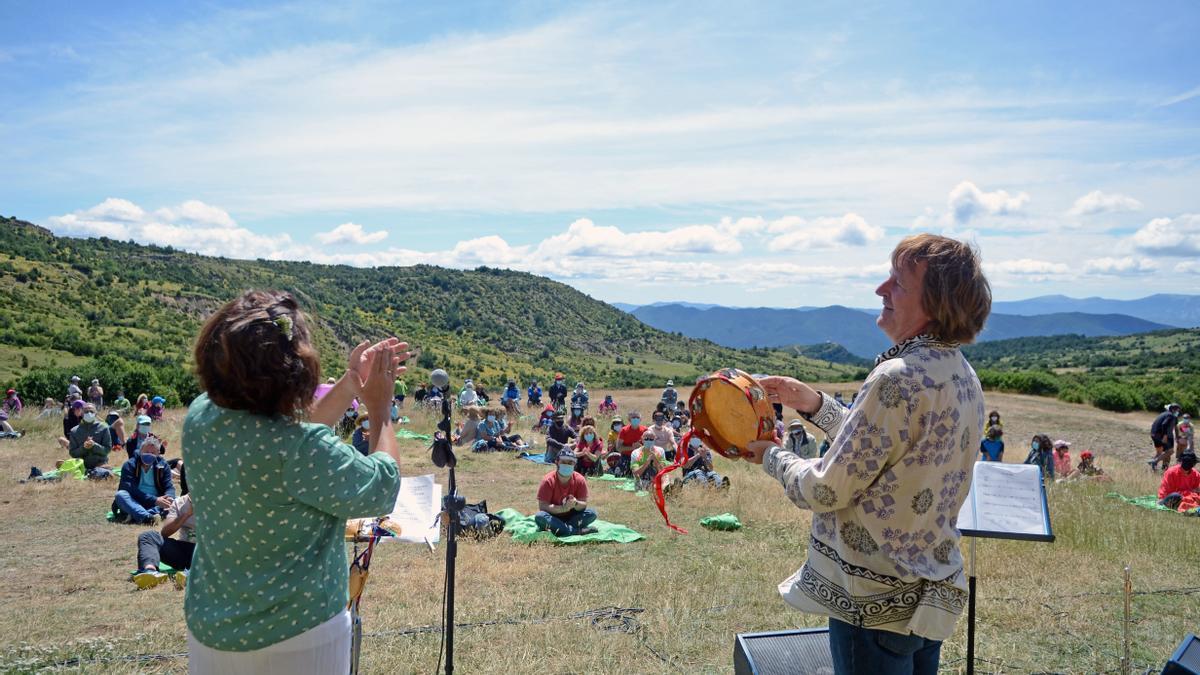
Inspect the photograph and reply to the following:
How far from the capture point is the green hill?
37625mm

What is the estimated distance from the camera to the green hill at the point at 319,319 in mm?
37625

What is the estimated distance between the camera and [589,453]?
15.0m

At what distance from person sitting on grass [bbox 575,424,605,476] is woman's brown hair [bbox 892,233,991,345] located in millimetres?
12621

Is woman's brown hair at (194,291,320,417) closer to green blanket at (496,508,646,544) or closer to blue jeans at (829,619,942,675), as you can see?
blue jeans at (829,619,942,675)

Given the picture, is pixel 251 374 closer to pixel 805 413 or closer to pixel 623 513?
pixel 805 413

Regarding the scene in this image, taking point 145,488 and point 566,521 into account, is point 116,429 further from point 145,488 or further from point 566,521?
point 566,521

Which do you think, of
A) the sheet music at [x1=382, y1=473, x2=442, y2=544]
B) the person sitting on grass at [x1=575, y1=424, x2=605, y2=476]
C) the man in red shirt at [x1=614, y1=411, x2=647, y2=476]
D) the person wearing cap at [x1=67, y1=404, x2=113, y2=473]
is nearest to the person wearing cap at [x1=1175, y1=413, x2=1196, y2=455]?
the man in red shirt at [x1=614, y1=411, x2=647, y2=476]

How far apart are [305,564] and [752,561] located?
6910 millimetres

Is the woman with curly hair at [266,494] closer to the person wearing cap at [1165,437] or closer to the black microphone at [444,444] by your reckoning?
the black microphone at [444,444]

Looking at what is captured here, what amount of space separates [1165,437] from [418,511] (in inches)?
→ 723

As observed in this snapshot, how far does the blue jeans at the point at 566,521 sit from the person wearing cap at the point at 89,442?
8.24 metres

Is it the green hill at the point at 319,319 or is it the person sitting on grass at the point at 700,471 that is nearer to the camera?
the person sitting on grass at the point at 700,471

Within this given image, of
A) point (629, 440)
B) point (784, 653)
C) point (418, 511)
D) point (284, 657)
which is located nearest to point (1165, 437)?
point (629, 440)

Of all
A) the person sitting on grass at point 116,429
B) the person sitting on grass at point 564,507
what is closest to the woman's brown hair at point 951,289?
the person sitting on grass at point 564,507
